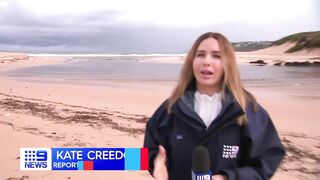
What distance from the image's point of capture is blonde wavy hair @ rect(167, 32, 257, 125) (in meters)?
2.11

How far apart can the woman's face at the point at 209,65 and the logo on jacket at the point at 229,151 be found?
356 millimetres

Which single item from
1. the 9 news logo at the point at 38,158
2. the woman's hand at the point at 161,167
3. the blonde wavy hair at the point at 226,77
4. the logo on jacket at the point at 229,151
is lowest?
the 9 news logo at the point at 38,158

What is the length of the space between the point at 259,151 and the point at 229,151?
16 cm

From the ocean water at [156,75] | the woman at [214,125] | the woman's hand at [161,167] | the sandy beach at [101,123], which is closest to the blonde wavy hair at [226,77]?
the woman at [214,125]

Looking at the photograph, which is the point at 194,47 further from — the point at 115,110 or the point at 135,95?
the point at 135,95

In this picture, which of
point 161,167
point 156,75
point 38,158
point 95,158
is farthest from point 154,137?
point 156,75

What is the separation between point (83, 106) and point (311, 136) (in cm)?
604

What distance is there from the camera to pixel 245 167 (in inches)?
80.3

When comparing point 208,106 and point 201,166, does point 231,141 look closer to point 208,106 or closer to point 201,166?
point 208,106

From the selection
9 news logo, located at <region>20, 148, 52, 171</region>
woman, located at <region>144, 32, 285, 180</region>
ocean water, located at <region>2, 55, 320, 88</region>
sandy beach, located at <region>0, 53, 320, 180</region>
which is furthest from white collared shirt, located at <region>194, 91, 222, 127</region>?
ocean water, located at <region>2, 55, 320, 88</region>

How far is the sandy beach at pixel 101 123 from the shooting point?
18.0ft

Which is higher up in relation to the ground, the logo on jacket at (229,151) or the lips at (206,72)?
the lips at (206,72)

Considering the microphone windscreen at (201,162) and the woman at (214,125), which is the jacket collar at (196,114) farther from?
the microphone windscreen at (201,162)

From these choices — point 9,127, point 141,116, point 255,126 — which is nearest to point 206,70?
point 255,126
